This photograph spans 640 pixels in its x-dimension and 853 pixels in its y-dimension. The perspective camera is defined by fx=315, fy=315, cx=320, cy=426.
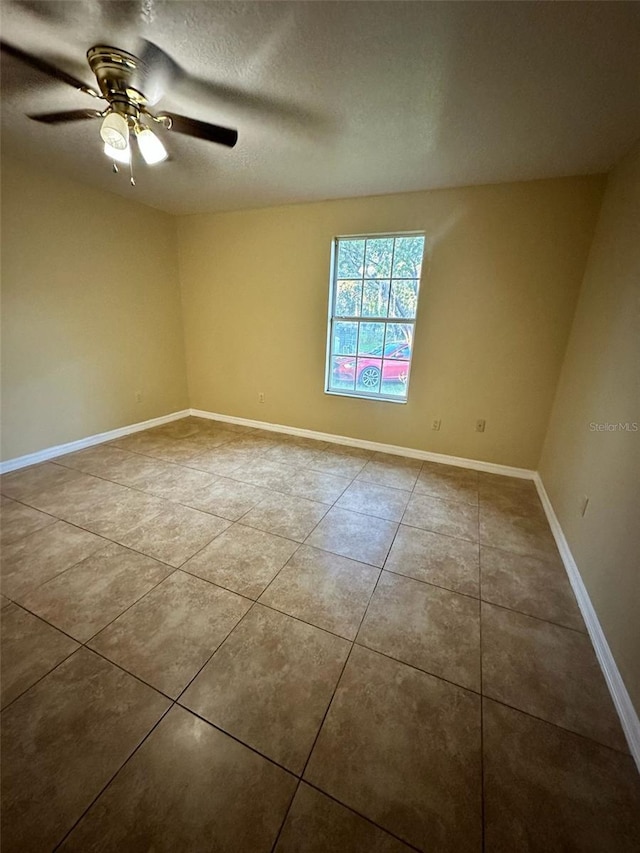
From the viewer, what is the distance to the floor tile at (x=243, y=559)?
1.66 meters

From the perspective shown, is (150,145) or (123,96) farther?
(150,145)

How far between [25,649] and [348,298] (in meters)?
3.31

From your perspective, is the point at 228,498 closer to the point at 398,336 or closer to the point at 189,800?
the point at 189,800

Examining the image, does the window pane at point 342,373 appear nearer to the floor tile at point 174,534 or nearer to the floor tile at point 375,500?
the floor tile at point 375,500

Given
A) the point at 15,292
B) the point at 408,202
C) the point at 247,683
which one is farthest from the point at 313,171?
the point at 247,683

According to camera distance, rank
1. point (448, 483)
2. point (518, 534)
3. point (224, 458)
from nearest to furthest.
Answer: point (518, 534) < point (448, 483) < point (224, 458)

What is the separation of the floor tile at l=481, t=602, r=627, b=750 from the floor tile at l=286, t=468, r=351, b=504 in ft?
4.19

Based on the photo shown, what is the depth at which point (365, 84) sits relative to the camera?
152cm

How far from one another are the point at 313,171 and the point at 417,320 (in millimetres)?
1470

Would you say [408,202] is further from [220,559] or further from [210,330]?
[220,559]

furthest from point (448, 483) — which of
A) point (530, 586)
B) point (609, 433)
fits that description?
point (609, 433)

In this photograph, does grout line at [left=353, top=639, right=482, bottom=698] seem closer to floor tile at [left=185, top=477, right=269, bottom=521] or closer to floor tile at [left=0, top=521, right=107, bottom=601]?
floor tile at [left=185, top=477, right=269, bottom=521]

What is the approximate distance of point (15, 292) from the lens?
2.54 meters

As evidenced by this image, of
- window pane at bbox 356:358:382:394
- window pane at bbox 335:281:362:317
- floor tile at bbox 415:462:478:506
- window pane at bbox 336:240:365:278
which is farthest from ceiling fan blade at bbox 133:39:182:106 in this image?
floor tile at bbox 415:462:478:506
